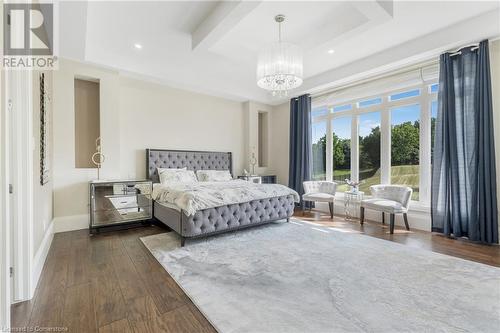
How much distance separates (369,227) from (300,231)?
1342 mm

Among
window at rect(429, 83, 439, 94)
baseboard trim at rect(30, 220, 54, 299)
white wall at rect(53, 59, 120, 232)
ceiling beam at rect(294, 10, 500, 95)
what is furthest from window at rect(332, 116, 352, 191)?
baseboard trim at rect(30, 220, 54, 299)

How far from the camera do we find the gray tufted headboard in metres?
4.74

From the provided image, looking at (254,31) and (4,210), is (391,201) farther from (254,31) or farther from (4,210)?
(4,210)

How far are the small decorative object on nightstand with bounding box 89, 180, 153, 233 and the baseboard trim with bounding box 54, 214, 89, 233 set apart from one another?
34cm

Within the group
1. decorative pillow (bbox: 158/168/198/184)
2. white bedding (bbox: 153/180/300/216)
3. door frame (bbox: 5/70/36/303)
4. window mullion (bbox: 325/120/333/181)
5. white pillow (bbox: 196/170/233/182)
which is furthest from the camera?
window mullion (bbox: 325/120/333/181)

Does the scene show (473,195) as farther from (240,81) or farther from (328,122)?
(240,81)

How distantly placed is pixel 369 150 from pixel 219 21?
3909mm

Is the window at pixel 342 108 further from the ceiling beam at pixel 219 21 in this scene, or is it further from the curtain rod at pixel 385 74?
the ceiling beam at pixel 219 21

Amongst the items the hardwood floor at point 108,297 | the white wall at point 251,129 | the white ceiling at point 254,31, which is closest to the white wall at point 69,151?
the white ceiling at point 254,31

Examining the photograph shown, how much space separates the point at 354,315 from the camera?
1.68m

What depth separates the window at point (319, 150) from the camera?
18.9 ft

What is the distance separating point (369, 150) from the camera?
492cm

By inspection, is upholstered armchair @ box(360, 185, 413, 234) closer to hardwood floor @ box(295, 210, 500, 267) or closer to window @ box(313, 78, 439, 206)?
hardwood floor @ box(295, 210, 500, 267)

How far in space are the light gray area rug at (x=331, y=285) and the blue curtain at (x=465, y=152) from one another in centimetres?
107
